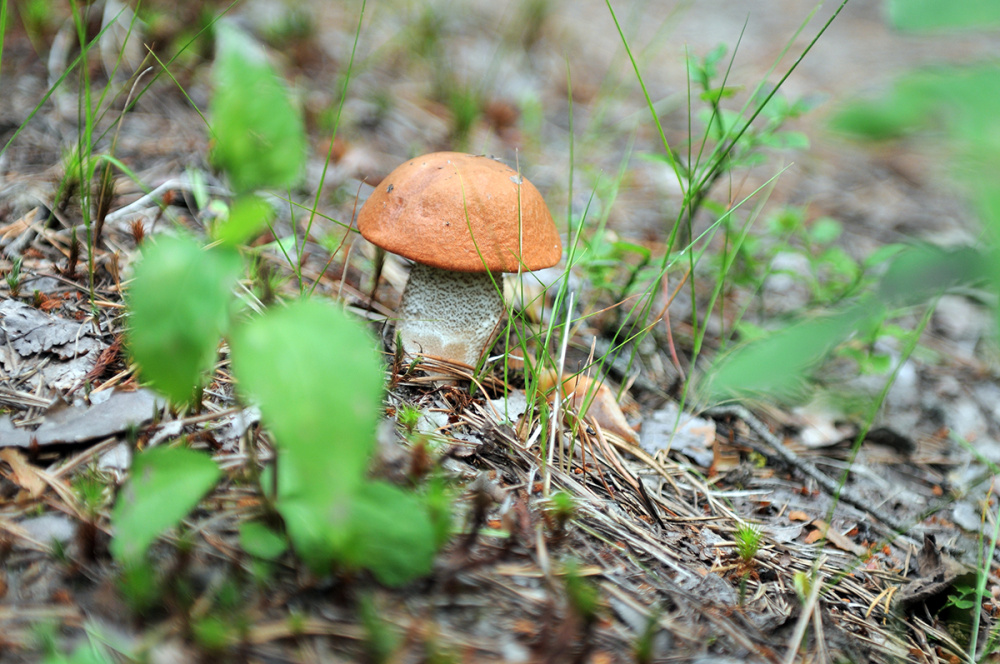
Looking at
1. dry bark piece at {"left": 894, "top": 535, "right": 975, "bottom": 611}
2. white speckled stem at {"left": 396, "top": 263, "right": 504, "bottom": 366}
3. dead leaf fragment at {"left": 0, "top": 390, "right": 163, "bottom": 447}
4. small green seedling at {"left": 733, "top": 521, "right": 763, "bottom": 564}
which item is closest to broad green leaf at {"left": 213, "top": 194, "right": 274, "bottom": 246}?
dead leaf fragment at {"left": 0, "top": 390, "right": 163, "bottom": 447}

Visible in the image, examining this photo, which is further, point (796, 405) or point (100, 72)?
point (100, 72)

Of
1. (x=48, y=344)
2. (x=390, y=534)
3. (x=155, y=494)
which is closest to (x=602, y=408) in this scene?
(x=390, y=534)

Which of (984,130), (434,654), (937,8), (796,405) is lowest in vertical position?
(796,405)

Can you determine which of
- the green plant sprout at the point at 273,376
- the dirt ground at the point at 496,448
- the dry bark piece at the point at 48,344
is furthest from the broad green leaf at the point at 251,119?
→ the dry bark piece at the point at 48,344

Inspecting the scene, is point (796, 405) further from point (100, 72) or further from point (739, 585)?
point (100, 72)

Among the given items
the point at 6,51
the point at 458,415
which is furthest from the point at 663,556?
the point at 6,51

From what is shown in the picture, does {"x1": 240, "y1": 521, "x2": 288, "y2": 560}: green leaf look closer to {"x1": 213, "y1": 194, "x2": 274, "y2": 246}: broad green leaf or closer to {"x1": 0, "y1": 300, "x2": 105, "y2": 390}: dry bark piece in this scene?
{"x1": 213, "y1": 194, "x2": 274, "y2": 246}: broad green leaf
